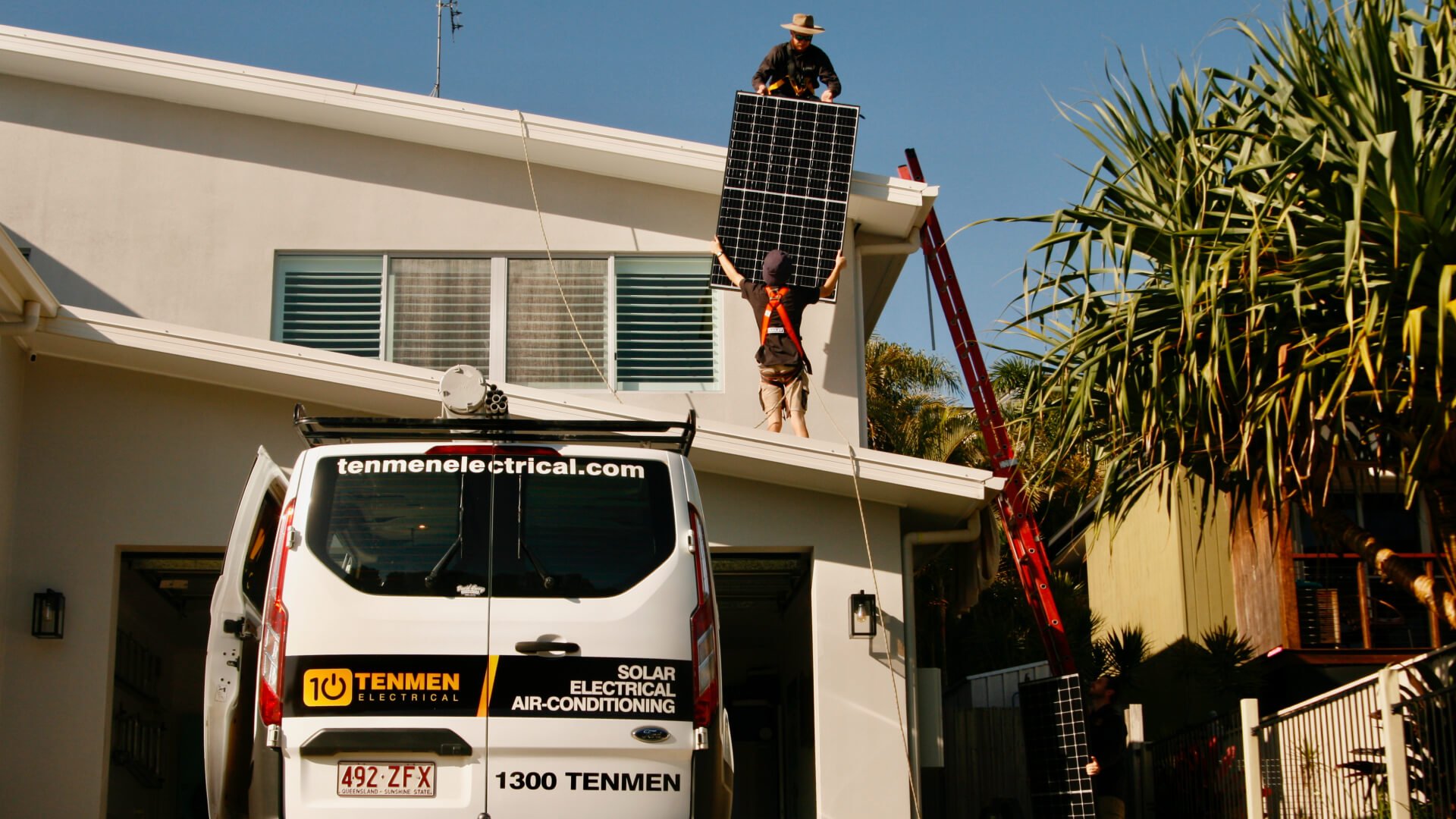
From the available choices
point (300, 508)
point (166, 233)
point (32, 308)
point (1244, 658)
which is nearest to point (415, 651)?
point (300, 508)

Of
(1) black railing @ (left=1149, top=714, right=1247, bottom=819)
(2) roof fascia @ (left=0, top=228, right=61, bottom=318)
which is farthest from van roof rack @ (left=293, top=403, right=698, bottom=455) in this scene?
(1) black railing @ (left=1149, top=714, right=1247, bottom=819)

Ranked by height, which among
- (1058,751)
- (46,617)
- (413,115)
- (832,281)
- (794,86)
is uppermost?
(794,86)

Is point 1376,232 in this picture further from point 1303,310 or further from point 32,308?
point 32,308

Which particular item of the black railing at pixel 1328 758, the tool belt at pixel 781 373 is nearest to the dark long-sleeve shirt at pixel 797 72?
the tool belt at pixel 781 373

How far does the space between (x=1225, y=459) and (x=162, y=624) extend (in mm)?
9598

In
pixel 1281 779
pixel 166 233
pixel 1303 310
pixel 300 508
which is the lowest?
pixel 1281 779

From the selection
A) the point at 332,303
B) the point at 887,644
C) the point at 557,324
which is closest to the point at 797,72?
the point at 557,324

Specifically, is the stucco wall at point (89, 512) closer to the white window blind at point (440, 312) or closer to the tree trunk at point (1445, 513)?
the white window blind at point (440, 312)

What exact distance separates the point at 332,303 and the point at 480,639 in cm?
744

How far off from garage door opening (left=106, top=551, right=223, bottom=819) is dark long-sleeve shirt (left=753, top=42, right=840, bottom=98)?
20.1ft

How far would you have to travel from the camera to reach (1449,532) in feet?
30.0

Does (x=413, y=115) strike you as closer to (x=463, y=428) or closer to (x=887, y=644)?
(x=887, y=644)

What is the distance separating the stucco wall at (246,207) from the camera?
13.1m

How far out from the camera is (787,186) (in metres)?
12.8
